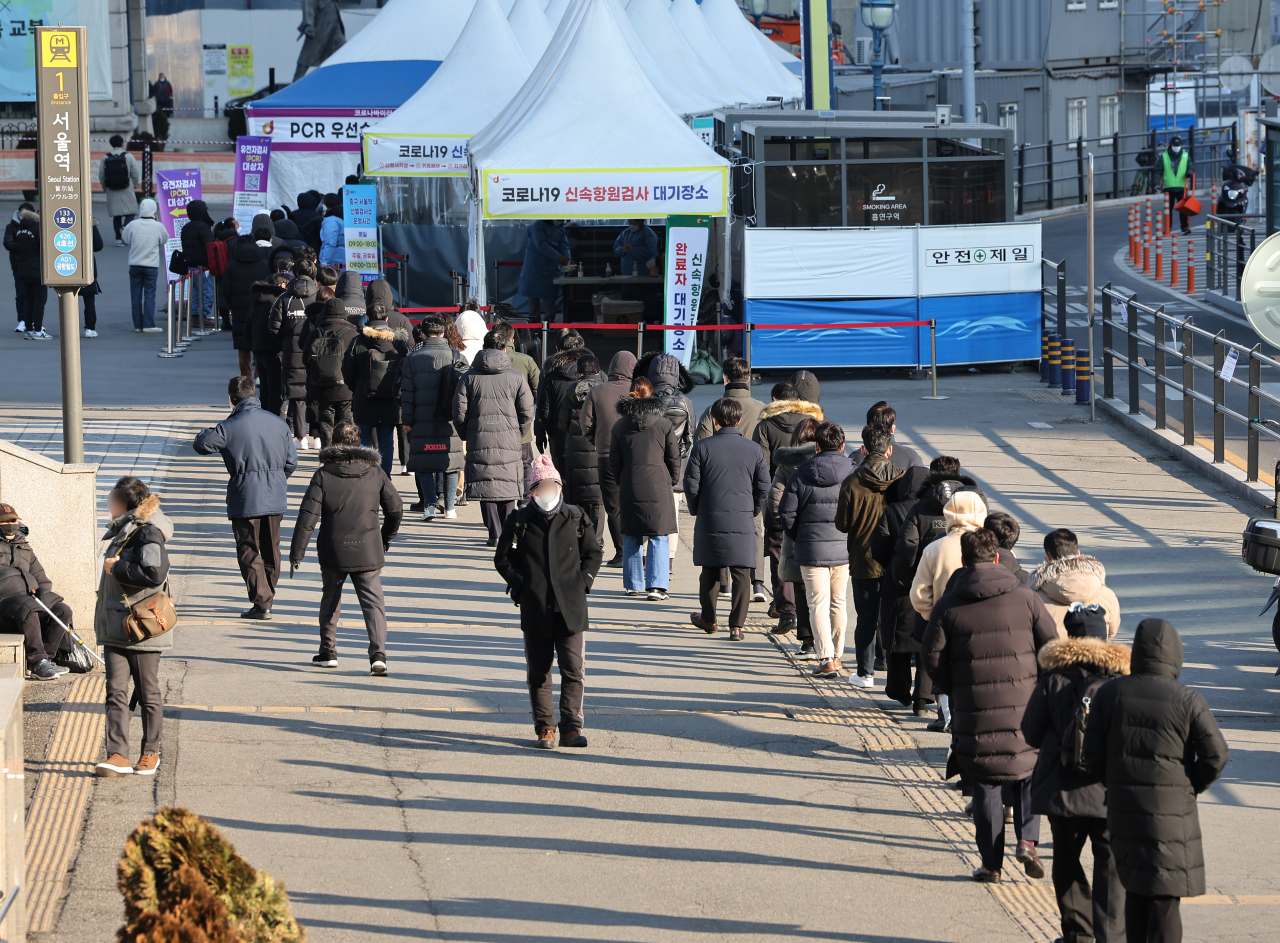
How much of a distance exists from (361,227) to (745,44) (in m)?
14.7

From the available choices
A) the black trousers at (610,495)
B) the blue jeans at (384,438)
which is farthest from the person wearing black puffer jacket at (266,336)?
the black trousers at (610,495)

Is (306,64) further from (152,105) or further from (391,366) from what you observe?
(391,366)

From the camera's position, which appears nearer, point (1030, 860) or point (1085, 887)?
point (1085, 887)

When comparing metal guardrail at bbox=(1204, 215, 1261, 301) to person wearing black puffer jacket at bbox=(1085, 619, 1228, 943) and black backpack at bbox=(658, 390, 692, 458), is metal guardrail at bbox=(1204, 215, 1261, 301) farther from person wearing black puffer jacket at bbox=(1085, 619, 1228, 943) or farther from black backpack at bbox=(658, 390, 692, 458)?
person wearing black puffer jacket at bbox=(1085, 619, 1228, 943)

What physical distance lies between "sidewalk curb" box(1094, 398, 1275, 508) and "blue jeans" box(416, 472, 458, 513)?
22.4 feet

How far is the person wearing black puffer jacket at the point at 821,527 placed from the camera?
9.71 m

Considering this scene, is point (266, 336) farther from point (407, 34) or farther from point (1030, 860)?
point (407, 34)

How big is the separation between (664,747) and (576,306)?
15.1 m

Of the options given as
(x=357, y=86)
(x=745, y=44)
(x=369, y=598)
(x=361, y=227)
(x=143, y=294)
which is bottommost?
(x=369, y=598)

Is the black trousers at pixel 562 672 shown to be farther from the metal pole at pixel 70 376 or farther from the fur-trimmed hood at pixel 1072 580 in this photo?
the metal pole at pixel 70 376

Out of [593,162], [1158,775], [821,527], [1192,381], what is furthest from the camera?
[593,162]

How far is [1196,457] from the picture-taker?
1573 cm

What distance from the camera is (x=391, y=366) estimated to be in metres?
14.4

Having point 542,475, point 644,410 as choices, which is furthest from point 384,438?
point 542,475
